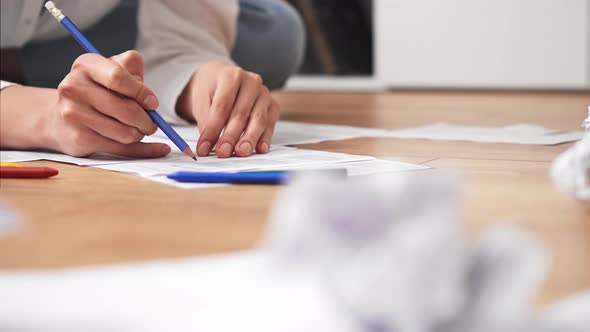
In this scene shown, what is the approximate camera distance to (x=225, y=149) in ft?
2.46

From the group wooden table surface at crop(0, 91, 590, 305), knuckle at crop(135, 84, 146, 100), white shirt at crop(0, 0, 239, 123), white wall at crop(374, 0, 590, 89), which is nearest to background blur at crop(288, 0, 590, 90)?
white wall at crop(374, 0, 590, 89)

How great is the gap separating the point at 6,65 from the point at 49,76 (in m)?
0.11

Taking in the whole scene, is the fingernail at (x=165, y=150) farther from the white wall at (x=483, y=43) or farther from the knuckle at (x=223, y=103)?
the white wall at (x=483, y=43)

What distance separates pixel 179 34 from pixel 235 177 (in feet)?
2.00

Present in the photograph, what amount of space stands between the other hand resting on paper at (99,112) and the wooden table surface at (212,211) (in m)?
0.04

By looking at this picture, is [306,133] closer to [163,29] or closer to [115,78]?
[163,29]

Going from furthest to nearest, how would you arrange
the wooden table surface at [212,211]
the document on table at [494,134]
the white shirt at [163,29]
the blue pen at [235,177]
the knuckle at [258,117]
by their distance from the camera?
1. the white shirt at [163,29]
2. the document on table at [494,134]
3. the knuckle at [258,117]
4. the blue pen at [235,177]
5. the wooden table surface at [212,211]

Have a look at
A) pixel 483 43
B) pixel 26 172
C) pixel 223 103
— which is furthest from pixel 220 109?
pixel 483 43

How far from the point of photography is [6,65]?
1.17 m

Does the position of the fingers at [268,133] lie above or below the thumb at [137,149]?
below

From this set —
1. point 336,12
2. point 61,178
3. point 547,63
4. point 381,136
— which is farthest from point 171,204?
point 336,12

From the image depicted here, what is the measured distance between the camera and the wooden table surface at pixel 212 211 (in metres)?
0.40

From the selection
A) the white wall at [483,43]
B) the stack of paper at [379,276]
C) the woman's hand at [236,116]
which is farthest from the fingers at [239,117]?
the white wall at [483,43]

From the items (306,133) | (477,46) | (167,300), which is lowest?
(477,46)
